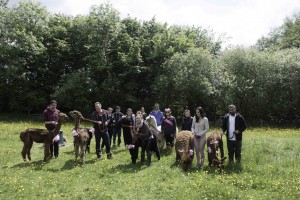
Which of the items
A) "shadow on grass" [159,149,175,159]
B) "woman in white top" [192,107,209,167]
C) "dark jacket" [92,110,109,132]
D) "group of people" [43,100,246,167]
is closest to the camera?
"group of people" [43,100,246,167]

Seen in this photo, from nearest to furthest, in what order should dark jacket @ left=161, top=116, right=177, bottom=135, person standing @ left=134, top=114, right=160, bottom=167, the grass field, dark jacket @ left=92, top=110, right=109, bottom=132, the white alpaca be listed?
the grass field < person standing @ left=134, top=114, right=160, bottom=167 < dark jacket @ left=92, top=110, right=109, bottom=132 < dark jacket @ left=161, top=116, right=177, bottom=135 < the white alpaca

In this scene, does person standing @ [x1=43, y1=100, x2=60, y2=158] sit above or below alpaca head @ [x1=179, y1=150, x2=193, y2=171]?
above

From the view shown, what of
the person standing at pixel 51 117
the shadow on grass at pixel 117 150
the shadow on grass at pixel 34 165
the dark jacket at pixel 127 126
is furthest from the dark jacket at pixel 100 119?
the shadow on grass at pixel 34 165

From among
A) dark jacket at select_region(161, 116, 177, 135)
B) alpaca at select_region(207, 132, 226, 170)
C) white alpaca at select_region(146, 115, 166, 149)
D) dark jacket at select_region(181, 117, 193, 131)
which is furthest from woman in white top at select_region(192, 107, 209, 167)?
white alpaca at select_region(146, 115, 166, 149)

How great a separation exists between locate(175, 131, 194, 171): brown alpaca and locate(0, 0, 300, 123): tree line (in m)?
17.2

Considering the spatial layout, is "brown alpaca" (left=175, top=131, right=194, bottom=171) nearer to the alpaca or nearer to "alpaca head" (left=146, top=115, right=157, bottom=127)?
the alpaca

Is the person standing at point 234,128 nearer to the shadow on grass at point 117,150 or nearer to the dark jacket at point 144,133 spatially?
the dark jacket at point 144,133

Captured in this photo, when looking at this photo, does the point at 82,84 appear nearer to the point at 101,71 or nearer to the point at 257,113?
the point at 101,71

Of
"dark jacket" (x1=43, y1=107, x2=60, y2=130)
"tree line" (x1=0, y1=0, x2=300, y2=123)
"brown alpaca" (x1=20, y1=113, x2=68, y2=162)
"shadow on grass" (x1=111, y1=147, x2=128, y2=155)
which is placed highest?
"tree line" (x1=0, y1=0, x2=300, y2=123)

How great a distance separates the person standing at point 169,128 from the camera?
45.7 ft

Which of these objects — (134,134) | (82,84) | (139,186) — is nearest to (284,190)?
(139,186)

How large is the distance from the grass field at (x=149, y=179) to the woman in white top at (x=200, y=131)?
520 mm

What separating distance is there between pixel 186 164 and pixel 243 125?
2.47 meters

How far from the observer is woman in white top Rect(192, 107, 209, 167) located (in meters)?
11.6
